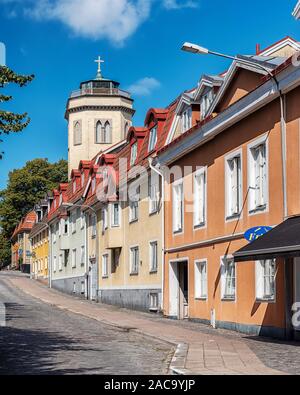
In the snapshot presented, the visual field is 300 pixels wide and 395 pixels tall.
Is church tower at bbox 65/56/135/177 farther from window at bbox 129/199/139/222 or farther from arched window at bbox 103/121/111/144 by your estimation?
window at bbox 129/199/139/222

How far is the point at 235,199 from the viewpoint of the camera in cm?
2062

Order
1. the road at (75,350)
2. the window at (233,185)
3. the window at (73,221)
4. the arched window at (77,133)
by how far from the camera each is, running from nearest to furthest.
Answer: the road at (75,350) → the window at (233,185) → the window at (73,221) → the arched window at (77,133)

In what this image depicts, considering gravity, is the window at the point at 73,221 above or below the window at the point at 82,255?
above

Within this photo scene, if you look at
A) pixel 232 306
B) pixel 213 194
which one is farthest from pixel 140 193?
pixel 232 306

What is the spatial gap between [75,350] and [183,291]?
467 inches

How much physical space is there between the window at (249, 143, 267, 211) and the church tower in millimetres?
49355

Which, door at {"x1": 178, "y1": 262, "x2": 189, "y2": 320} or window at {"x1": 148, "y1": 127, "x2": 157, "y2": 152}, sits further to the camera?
window at {"x1": 148, "y1": 127, "x2": 157, "y2": 152}

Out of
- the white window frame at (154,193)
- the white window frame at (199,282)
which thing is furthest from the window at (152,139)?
the white window frame at (199,282)

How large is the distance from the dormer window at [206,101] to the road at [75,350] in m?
8.05

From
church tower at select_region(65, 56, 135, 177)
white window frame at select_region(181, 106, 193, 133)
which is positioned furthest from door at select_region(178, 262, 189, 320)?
church tower at select_region(65, 56, 135, 177)

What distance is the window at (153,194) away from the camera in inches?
1120

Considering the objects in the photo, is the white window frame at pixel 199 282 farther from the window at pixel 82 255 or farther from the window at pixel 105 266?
the window at pixel 82 255

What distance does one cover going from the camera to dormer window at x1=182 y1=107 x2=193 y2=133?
2533 centimetres
